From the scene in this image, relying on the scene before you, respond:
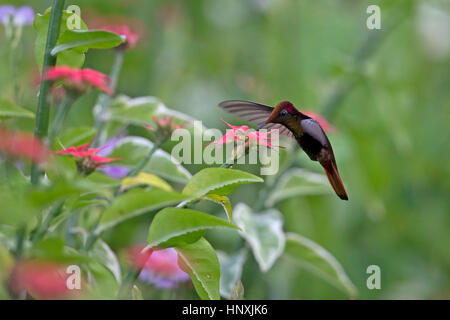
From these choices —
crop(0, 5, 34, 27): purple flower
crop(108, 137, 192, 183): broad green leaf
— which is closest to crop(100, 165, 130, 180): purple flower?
crop(108, 137, 192, 183): broad green leaf

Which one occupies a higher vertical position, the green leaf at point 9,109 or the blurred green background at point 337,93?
the blurred green background at point 337,93

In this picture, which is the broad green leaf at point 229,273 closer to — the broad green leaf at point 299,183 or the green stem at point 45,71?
the broad green leaf at point 299,183

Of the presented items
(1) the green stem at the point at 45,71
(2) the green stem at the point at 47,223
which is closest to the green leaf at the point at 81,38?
(1) the green stem at the point at 45,71

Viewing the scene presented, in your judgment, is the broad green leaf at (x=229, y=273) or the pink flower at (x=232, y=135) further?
the broad green leaf at (x=229, y=273)

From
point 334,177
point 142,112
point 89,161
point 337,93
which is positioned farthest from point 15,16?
point 337,93

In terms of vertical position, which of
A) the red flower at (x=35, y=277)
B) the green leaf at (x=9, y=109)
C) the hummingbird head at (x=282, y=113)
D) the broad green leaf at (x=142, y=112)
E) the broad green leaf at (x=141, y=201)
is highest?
the broad green leaf at (x=142, y=112)

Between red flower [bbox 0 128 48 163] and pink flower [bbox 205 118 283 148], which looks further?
pink flower [bbox 205 118 283 148]

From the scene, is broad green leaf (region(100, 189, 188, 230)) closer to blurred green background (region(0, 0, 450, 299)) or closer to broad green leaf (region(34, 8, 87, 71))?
broad green leaf (region(34, 8, 87, 71))
